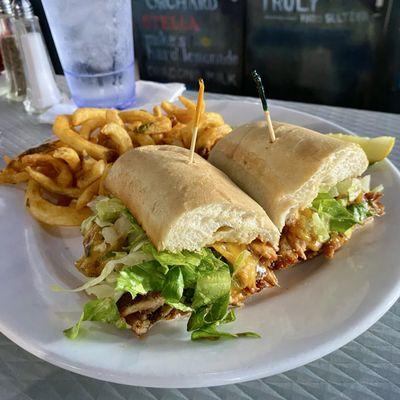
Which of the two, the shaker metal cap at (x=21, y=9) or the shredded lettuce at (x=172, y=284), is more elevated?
the shaker metal cap at (x=21, y=9)

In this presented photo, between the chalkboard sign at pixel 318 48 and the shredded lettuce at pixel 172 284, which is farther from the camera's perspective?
the chalkboard sign at pixel 318 48

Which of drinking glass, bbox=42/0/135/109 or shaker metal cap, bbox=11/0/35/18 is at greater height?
shaker metal cap, bbox=11/0/35/18

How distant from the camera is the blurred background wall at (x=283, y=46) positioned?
415 cm

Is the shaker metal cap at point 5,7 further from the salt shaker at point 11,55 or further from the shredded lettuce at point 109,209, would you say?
the shredded lettuce at point 109,209

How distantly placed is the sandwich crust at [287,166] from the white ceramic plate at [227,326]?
240 mm

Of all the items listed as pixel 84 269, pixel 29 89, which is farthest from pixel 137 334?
pixel 29 89

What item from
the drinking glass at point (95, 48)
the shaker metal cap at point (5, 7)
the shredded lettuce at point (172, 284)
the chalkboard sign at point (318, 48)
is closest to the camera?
the shredded lettuce at point (172, 284)

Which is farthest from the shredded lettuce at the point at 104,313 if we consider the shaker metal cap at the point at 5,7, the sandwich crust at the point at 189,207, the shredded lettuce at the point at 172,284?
the shaker metal cap at the point at 5,7

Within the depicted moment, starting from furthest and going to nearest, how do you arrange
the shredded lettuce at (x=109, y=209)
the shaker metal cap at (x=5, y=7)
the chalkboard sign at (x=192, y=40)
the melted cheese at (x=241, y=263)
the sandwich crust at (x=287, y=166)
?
1. the chalkboard sign at (x=192, y=40)
2. the shaker metal cap at (x=5, y=7)
3. the shredded lettuce at (x=109, y=209)
4. the sandwich crust at (x=287, y=166)
5. the melted cheese at (x=241, y=263)

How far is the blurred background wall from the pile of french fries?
8.55ft

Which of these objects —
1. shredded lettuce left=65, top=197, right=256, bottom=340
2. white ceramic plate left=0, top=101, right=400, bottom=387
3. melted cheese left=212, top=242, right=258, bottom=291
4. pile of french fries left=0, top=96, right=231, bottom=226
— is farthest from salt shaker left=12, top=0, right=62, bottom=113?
melted cheese left=212, top=242, right=258, bottom=291

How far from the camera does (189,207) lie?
55.5 inches

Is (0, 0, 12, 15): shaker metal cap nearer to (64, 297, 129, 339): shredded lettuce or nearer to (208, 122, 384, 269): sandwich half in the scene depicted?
(208, 122, 384, 269): sandwich half

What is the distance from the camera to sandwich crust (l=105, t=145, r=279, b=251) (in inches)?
55.7
